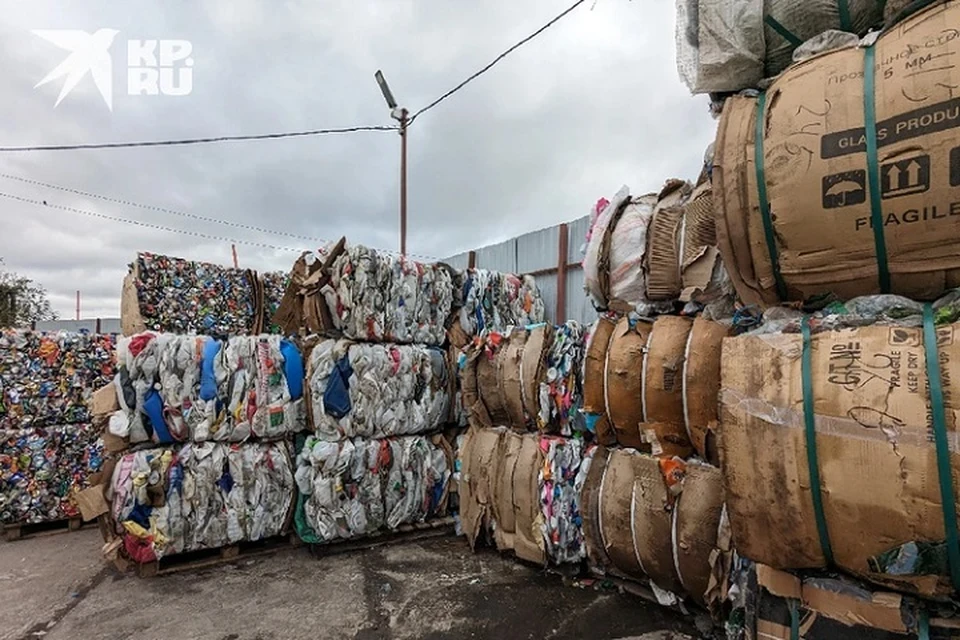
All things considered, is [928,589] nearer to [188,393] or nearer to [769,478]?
[769,478]

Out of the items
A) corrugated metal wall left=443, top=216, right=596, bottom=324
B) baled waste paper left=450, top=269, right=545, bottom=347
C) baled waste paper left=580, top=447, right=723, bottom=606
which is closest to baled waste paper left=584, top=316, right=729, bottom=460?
baled waste paper left=580, top=447, right=723, bottom=606

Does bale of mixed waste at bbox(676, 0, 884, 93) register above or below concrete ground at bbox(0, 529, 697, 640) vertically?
above

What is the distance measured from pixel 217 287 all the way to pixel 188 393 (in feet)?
5.46

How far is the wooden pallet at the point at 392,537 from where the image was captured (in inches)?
164

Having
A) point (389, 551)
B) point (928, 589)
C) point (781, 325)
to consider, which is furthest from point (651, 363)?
point (389, 551)

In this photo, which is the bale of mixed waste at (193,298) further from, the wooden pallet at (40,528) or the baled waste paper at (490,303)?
the baled waste paper at (490,303)

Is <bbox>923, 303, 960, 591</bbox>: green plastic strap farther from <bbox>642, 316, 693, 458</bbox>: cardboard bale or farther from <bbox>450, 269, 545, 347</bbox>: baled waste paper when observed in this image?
<bbox>450, 269, 545, 347</bbox>: baled waste paper

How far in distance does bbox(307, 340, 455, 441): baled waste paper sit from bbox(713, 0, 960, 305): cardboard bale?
A: 3.09 metres

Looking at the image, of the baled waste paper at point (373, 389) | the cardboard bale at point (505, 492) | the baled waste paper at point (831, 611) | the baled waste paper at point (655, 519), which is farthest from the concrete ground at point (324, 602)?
the baled waste paper at point (831, 611)

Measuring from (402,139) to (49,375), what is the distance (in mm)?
6566

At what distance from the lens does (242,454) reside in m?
4.01

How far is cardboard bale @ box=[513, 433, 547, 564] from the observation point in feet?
11.9

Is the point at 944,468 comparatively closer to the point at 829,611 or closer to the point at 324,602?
the point at 829,611

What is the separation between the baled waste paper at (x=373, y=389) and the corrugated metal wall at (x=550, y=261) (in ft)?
6.57
